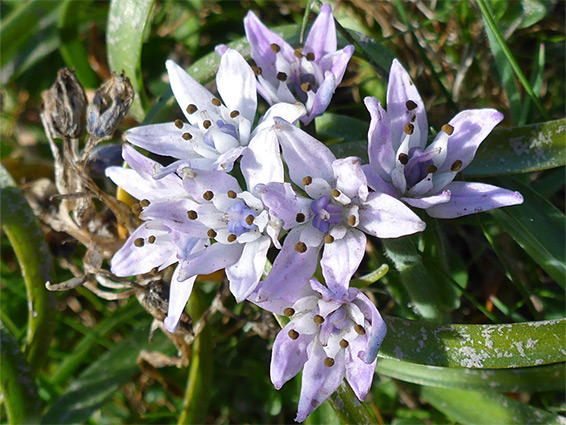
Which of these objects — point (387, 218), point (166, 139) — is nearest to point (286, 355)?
point (387, 218)

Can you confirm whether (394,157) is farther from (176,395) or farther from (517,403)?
(176,395)

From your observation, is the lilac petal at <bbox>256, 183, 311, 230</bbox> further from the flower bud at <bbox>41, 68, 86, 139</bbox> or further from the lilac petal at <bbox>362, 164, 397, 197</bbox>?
the flower bud at <bbox>41, 68, 86, 139</bbox>

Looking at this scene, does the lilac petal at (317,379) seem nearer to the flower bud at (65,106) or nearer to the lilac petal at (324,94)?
the lilac petal at (324,94)

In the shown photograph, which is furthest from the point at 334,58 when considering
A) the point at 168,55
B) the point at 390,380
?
the point at 168,55

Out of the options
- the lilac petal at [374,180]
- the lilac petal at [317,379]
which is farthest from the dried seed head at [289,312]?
the lilac petal at [374,180]

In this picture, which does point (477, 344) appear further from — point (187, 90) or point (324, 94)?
point (187, 90)

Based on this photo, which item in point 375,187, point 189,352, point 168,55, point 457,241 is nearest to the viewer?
point 375,187

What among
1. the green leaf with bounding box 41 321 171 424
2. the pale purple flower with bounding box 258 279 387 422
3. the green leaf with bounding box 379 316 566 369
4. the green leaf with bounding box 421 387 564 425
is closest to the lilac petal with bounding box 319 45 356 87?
the pale purple flower with bounding box 258 279 387 422

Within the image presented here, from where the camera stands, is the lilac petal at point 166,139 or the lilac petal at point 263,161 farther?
the lilac petal at point 166,139
